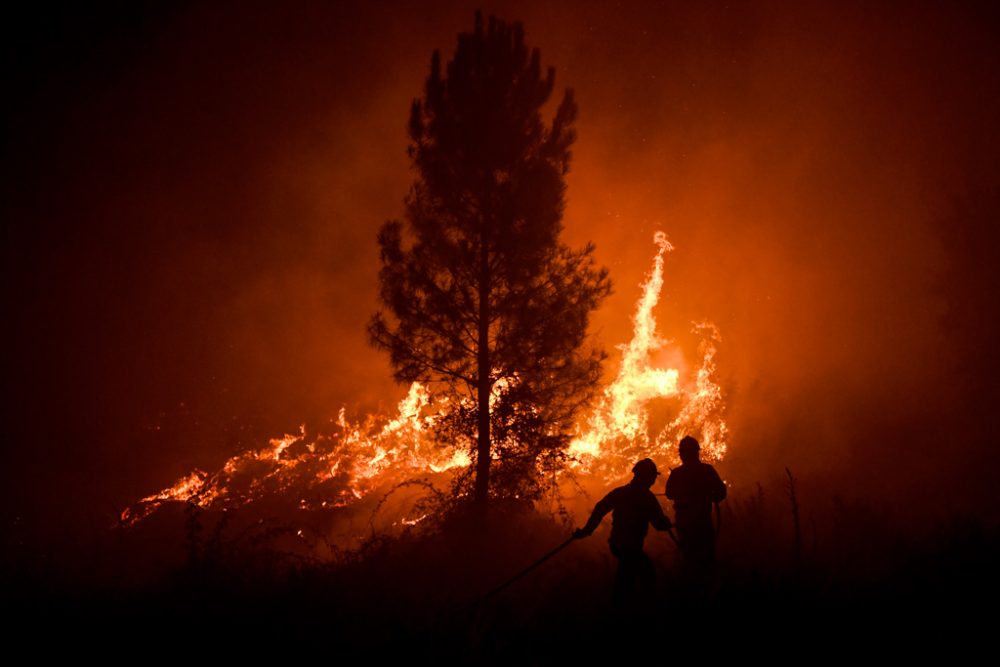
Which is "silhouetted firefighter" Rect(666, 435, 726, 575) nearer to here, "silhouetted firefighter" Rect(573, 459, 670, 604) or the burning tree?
"silhouetted firefighter" Rect(573, 459, 670, 604)

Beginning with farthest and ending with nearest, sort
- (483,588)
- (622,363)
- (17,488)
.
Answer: (17,488) < (622,363) < (483,588)

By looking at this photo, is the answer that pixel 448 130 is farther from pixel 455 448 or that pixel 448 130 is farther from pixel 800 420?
pixel 800 420

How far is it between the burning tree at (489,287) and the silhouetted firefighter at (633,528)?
131 inches

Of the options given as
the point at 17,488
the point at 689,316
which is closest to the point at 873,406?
the point at 689,316

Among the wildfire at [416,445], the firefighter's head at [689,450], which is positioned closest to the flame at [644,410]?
the wildfire at [416,445]

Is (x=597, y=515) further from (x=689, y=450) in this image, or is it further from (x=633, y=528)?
(x=689, y=450)

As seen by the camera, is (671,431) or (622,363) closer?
(671,431)

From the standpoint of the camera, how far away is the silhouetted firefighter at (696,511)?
6367 millimetres

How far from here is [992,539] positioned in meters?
6.29

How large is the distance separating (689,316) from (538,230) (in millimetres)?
17130

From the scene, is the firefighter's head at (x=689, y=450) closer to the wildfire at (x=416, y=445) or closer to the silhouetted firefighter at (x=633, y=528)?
the silhouetted firefighter at (x=633, y=528)

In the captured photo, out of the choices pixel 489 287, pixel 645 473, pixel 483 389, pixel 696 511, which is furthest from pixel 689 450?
pixel 489 287

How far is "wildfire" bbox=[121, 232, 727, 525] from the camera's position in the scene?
1900 cm

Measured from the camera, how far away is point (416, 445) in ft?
72.4
